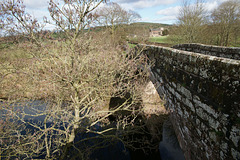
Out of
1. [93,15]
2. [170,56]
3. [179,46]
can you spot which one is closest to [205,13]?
[179,46]

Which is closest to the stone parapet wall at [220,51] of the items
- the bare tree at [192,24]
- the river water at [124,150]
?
the river water at [124,150]

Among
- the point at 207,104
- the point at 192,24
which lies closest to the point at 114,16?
the point at 192,24

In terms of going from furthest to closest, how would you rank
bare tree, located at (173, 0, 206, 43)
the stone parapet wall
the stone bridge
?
bare tree, located at (173, 0, 206, 43)
the stone parapet wall
the stone bridge

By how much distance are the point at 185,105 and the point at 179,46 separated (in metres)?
5.51

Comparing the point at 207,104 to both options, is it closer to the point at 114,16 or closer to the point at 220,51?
the point at 220,51

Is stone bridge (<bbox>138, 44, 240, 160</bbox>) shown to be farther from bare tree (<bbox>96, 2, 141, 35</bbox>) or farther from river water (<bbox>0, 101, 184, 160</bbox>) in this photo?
bare tree (<bbox>96, 2, 141, 35</bbox>)

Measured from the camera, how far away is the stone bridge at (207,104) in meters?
1.41

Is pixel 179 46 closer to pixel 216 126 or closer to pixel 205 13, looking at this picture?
pixel 216 126

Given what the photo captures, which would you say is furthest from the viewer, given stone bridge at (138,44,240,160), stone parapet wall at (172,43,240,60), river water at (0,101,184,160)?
river water at (0,101,184,160)

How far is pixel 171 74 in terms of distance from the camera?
10.3 feet

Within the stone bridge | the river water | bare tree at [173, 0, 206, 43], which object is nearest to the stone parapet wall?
the stone bridge

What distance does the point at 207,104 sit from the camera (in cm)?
183

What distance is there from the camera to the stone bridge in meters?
1.41

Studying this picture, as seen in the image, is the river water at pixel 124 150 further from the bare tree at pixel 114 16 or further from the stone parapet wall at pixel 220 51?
the bare tree at pixel 114 16
